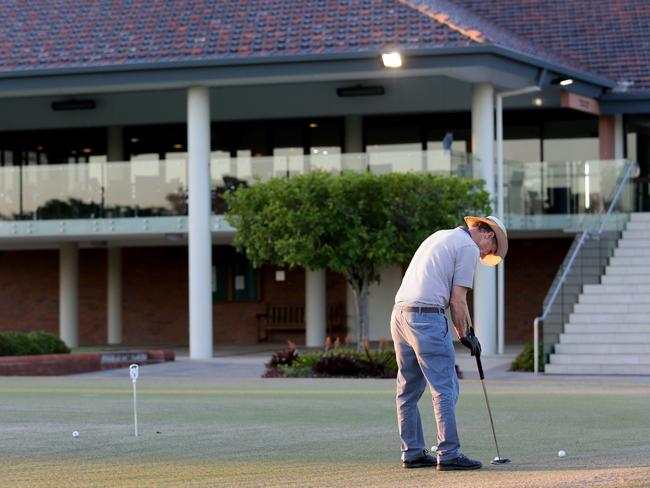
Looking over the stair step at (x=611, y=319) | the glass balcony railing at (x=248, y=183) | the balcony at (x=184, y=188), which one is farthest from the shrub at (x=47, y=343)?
the stair step at (x=611, y=319)

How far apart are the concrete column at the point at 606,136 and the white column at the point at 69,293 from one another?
43.2ft

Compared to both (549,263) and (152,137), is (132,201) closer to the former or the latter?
(152,137)

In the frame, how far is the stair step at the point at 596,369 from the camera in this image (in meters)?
22.3

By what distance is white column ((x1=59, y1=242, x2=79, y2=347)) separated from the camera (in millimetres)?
35344

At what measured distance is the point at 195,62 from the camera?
27.8 m

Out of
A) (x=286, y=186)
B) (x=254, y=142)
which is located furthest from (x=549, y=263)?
(x=286, y=186)

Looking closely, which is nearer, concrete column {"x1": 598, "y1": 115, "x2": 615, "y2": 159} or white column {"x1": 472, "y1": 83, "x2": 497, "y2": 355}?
white column {"x1": 472, "y1": 83, "x2": 497, "y2": 355}

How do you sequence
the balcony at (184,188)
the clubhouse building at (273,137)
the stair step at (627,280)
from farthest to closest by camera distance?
the balcony at (184,188)
the clubhouse building at (273,137)
the stair step at (627,280)

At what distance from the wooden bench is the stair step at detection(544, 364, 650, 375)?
13.4 metres

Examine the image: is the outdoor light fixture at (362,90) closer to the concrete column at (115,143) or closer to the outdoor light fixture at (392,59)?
the outdoor light fixture at (392,59)

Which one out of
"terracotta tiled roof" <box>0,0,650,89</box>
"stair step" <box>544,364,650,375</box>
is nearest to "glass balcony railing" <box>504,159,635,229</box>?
"terracotta tiled roof" <box>0,0,650,89</box>

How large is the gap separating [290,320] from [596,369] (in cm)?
1467

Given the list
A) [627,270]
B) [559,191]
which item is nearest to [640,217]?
[559,191]

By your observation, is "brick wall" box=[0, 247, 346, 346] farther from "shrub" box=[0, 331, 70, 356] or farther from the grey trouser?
the grey trouser
